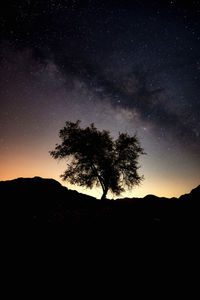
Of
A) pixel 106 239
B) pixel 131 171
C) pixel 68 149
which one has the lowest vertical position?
pixel 106 239

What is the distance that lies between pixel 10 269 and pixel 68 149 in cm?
1824

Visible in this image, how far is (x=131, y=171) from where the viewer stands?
22891mm

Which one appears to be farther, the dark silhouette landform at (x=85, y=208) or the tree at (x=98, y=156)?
the tree at (x=98, y=156)

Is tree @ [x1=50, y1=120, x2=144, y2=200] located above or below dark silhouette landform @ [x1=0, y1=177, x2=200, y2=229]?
above

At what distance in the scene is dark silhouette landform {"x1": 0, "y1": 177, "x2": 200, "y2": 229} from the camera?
6282mm

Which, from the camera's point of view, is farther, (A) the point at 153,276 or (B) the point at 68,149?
(B) the point at 68,149

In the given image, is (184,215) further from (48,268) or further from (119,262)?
(48,268)

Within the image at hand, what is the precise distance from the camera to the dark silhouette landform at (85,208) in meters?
6.28

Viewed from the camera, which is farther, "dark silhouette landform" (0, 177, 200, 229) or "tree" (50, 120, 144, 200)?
"tree" (50, 120, 144, 200)

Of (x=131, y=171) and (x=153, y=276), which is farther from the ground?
(x=131, y=171)

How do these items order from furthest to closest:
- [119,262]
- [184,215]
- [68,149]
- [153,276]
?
[68,149], [184,215], [119,262], [153,276]

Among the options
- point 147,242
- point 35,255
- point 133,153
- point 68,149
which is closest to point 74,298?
point 35,255

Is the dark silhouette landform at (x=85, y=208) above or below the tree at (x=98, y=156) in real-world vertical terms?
below

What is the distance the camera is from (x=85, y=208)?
540 inches
